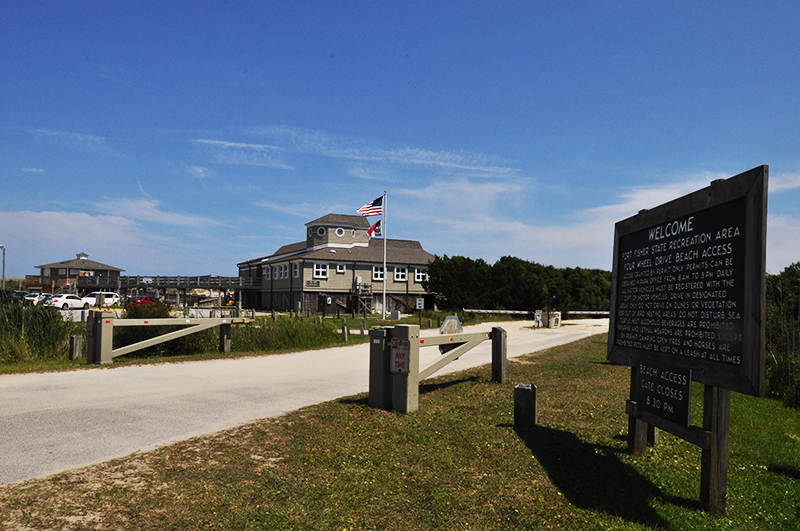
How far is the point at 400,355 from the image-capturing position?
830cm

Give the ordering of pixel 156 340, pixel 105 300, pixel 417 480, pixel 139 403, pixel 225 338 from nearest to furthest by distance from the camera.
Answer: pixel 417 480 → pixel 139 403 → pixel 156 340 → pixel 225 338 → pixel 105 300

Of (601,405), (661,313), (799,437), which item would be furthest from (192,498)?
(799,437)

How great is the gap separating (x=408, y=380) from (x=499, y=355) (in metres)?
3.68

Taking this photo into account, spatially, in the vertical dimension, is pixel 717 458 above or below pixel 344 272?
below

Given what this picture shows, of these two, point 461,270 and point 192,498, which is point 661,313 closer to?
point 192,498

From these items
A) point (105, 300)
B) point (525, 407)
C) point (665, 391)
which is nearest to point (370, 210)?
point (105, 300)

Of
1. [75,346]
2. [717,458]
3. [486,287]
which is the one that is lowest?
[75,346]

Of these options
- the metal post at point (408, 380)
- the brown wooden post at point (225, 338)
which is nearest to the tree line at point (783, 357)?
the metal post at point (408, 380)

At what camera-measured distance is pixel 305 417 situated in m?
7.86

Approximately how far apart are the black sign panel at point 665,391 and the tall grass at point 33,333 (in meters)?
14.5

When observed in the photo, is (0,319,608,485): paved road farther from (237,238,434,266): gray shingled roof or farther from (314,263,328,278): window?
(237,238,434,266): gray shingled roof

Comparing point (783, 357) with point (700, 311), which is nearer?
point (700, 311)

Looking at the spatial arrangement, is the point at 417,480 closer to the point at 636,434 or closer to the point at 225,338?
the point at 636,434

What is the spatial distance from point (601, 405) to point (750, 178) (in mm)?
5511
